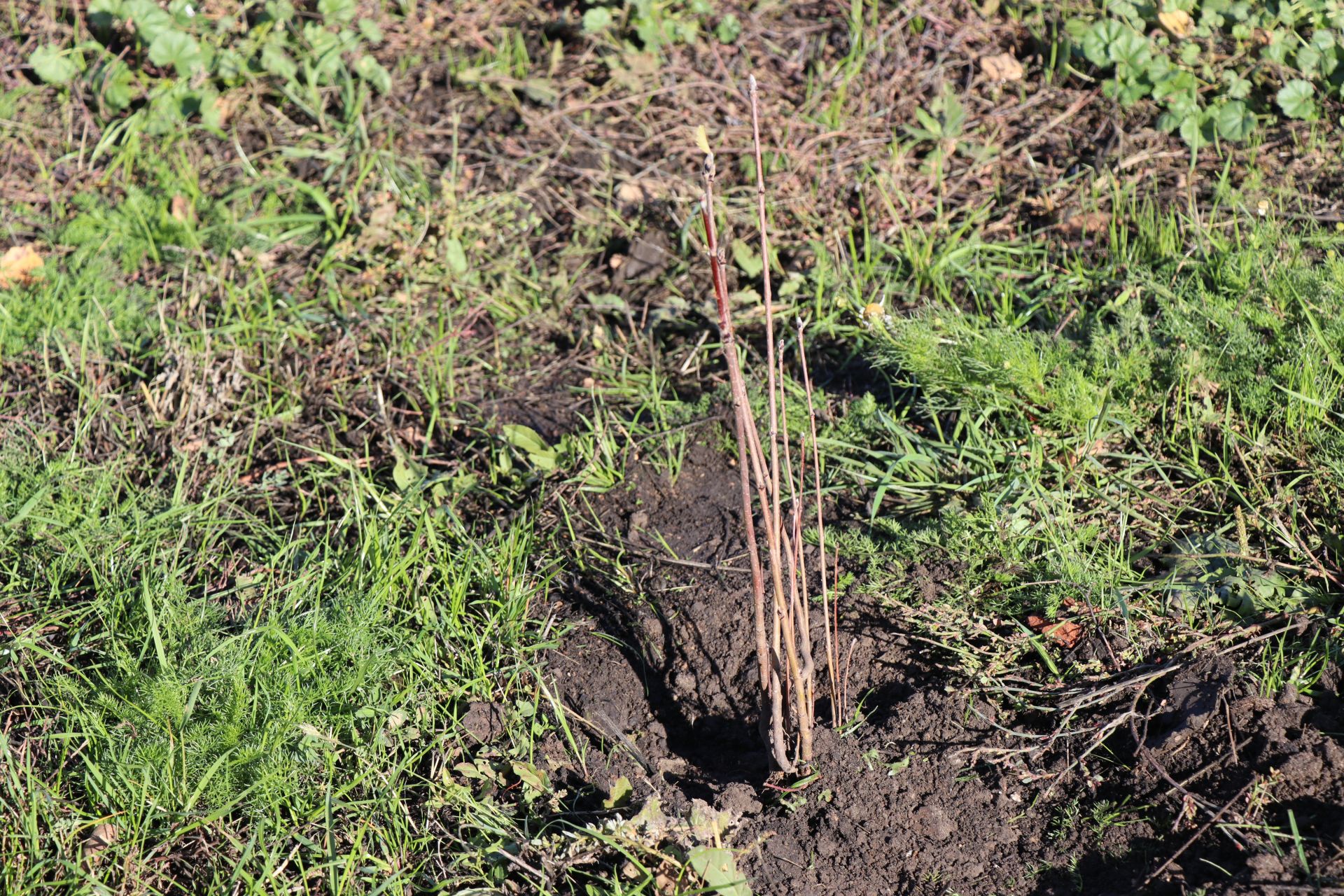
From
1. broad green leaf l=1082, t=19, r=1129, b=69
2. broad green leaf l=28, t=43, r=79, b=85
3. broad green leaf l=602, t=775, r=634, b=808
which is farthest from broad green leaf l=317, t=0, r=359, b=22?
broad green leaf l=602, t=775, r=634, b=808

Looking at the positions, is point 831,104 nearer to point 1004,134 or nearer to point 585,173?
point 1004,134

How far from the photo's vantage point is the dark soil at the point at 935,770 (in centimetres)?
200

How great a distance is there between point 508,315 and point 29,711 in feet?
5.72

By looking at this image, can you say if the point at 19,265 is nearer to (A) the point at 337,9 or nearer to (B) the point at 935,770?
(A) the point at 337,9

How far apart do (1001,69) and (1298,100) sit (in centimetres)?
98

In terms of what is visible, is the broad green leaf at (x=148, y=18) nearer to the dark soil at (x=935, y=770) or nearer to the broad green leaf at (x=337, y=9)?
the broad green leaf at (x=337, y=9)

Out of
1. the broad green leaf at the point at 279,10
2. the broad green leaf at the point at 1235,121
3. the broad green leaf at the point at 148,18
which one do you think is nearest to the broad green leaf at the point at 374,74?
the broad green leaf at the point at 279,10

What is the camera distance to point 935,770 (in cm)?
221

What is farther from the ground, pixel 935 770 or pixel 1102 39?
pixel 1102 39

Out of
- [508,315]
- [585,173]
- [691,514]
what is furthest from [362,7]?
[691,514]

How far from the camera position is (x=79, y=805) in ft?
7.59

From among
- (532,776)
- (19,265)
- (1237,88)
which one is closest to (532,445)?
(532,776)

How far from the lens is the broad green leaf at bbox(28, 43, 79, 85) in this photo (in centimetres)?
422

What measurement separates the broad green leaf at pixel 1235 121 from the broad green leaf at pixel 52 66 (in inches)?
163
